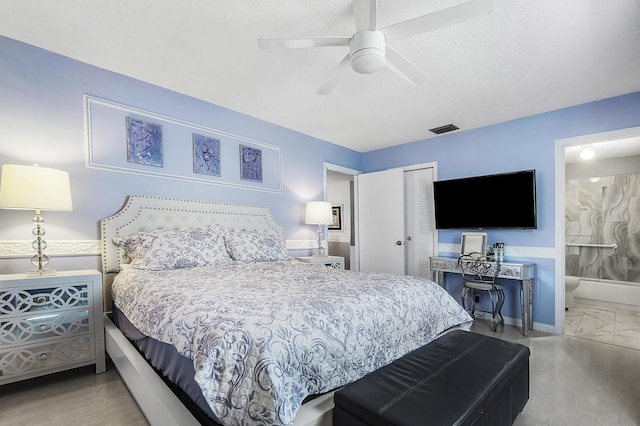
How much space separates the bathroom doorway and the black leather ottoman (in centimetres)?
303

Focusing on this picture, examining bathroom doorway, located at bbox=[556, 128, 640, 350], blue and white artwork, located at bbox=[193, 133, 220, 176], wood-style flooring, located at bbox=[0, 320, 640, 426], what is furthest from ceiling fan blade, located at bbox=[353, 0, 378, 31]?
bathroom doorway, located at bbox=[556, 128, 640, 350]

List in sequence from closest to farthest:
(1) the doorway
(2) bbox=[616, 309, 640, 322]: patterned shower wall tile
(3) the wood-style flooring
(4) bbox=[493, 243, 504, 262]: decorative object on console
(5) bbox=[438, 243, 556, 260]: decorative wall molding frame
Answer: (3) the wood-style flooring
(5) bbox=[438, 243, 556, 260]: decorative wall molding frame
(4) bbox=[493, 243, 504, 262]: decorative object on console
(2) bbox=[616, 309, 640, 322]: patterned shower wall tile
(1) the doorway

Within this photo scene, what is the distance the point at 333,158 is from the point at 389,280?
308cm

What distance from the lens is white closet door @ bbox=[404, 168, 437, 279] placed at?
4.52 m

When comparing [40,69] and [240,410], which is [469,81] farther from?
[40,69]

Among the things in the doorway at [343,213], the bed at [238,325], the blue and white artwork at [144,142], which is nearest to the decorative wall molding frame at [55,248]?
the bed at [238,325]

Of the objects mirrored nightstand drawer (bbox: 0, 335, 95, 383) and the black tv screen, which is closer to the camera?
mirrored nightstand drawer (bbox: 0, 335, 95, 383)

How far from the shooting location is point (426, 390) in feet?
4.13

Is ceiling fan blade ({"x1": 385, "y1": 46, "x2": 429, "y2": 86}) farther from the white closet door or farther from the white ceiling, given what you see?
the white closet door

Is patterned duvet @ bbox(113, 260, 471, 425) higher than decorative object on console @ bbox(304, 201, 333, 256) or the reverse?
the reverse

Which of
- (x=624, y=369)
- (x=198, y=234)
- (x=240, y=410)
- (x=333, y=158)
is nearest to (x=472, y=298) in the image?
(x=624, y=369)

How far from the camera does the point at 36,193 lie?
2039 mm

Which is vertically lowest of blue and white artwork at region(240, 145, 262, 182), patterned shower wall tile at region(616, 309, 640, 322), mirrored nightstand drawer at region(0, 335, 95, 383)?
patterned shower wall tile at region(616, 309, 640, 322)

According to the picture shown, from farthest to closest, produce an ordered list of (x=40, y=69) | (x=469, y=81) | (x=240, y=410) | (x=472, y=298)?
(x=472, y=298)
(x=469, y=81)
(x=40, y=69)
(x=240, y=410)
